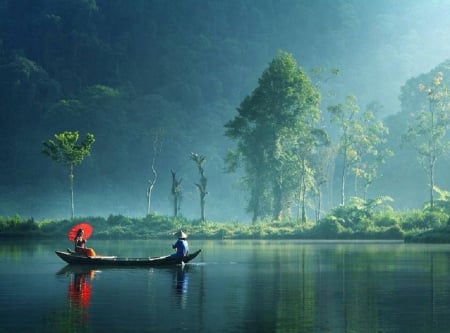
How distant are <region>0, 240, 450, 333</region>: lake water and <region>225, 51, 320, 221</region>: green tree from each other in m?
50.9

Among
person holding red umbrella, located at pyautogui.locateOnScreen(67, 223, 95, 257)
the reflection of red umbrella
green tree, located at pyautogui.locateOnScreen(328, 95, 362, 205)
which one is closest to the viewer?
person holding red umbrella, located at pyautogui.locateOnScreen(67, 223, 95, 257)

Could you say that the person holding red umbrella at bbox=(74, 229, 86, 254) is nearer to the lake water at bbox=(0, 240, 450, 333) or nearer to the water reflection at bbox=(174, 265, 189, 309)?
the lake water at bbox=(0, 240, 450, 333)

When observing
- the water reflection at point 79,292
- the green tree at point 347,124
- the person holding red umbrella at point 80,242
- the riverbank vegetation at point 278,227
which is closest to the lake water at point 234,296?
the water reflection at point 79,292

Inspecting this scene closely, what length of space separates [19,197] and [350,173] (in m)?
55.8

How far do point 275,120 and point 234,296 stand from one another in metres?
72.5

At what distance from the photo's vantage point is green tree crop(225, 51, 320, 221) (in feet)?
343

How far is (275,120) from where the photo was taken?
105m

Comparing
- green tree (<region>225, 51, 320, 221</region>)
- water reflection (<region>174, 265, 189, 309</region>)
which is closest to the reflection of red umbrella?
water reflection (<region>174, 265, 189, 309</region>)

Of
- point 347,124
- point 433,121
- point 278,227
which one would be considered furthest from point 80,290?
point 433,121

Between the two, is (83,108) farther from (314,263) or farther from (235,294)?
(235,294)

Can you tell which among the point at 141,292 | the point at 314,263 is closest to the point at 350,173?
the point at 314,263

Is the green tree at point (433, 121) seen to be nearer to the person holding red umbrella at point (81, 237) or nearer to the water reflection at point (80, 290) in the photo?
the person holding red umbrella at point (81, 237)

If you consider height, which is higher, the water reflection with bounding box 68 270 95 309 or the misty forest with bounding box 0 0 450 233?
the misty forest with bounding box 0 0 450 233

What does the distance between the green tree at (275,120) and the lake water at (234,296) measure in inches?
2005
